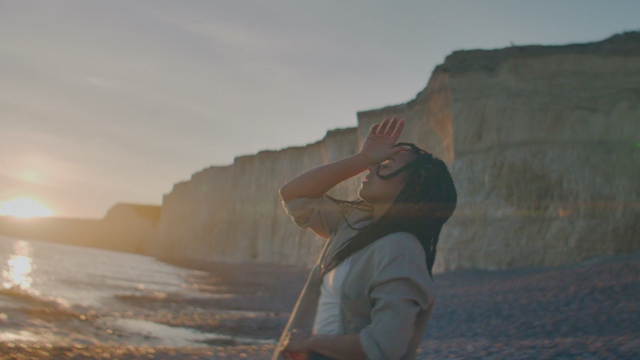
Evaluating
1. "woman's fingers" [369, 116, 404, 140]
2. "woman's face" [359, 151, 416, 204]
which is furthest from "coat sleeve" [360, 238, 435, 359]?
"woman's fingers" [369, 116, 404, 140]

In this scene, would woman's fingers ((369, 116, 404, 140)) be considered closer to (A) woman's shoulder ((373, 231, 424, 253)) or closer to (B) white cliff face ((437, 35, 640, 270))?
(A) woman's shoulder ((373, 231, 424, 253))

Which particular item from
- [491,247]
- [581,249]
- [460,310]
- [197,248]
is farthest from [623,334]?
[197,248]

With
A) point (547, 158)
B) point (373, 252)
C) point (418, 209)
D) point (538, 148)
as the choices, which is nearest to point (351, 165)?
point (418, 209)

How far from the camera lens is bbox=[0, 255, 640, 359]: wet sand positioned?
777 centimetres

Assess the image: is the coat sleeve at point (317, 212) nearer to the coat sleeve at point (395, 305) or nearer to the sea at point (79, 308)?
the coat sleeve at point (395, 305)

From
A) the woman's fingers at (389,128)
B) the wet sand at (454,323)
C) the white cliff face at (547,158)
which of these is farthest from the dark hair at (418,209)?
the white cliff face at (547,158)

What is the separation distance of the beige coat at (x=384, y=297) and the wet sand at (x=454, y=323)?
5276mm

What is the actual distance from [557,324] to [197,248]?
47.4 m

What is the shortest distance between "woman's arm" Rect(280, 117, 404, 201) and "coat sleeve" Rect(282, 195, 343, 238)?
3 centimetres

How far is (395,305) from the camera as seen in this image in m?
1.90

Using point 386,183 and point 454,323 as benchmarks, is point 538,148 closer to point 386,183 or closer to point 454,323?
point 454,323

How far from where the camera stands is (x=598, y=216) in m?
16.7

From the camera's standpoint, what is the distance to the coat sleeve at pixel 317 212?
2.48 meters

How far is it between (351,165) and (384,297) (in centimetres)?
65
